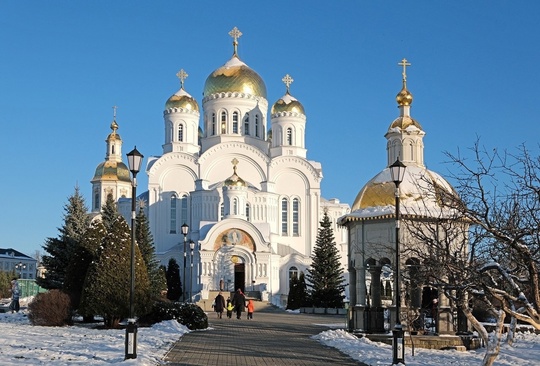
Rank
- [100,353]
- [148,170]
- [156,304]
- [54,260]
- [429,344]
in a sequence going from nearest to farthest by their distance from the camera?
[100,353] < [429,344] < [156,304] < [54,260] < [148,170]

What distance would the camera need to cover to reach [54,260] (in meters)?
35.2

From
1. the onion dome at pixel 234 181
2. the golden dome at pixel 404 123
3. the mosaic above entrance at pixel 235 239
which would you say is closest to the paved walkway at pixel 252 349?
the golden dome at pixel 404 123

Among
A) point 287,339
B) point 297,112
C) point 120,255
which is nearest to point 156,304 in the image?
point 120,255

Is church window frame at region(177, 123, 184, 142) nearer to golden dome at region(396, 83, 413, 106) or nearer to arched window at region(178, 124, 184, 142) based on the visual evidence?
arched window at region(178, 124, 184, 142)

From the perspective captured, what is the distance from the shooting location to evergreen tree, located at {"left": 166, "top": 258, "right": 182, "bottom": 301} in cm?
5112

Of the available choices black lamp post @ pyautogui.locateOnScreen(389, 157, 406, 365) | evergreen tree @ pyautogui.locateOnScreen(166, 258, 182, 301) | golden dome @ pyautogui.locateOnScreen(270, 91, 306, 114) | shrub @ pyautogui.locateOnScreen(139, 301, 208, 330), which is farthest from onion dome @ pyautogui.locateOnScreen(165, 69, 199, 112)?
black lamp post @ pyautogui.locateOnScreen(389, 157, 406, 365)

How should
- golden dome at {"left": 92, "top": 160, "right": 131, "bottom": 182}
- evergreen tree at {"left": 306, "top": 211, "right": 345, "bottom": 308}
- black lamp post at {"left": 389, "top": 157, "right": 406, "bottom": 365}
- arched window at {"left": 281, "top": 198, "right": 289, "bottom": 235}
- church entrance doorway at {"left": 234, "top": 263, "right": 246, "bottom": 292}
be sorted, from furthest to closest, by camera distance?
golden dome at {"left": 92, "top": 160, "right": 131, "bottom": 182} < arched window at {"left": 281, "top": 198, "right": 289, "bottom": 235} < church entrance doorway at {"left": 234, "top": 263, "right": 246, "bottom": 292} < evergreen tree at {"left": 306, "top": 211, "right": 345, "bottom": 308} < black lamp post at {"left": 389, "top": 157, "right": 406, "bottom": 365}

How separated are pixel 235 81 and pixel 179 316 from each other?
1437 inches

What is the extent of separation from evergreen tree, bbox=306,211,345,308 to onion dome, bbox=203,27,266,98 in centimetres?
1542

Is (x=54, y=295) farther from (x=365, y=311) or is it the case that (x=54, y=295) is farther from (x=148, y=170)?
(x=148, y=170)

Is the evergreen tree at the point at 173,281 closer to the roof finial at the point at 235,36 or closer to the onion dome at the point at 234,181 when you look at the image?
the onion dome at the point at 234,181

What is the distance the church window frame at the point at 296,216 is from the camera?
2226 inches

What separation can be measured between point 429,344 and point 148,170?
3856cm

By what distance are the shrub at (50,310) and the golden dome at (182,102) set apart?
36.8m
